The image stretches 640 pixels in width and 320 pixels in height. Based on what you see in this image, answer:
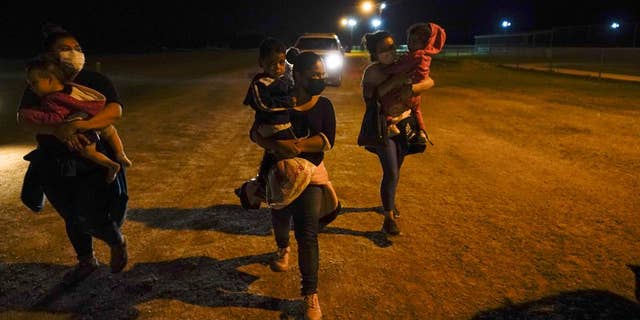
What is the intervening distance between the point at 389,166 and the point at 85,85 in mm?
2466

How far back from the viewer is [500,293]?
131 inches

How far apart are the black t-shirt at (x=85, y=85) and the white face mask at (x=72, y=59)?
0.08 m

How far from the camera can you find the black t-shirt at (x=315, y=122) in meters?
2.86

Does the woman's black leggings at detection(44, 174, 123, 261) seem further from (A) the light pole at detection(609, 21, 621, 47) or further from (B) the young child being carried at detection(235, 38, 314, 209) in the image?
(A) the light pole at detection(609, 21, 621, 47)

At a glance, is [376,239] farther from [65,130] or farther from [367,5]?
[367,5]

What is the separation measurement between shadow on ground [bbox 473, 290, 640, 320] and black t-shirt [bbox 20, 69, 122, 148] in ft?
9.53

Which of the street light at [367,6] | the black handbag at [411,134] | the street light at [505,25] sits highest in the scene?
the street light at [367,6]

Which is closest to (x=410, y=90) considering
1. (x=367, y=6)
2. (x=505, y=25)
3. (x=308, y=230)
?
(x=308, y=230)

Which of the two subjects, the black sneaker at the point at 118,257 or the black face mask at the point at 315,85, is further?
the black sneaker at the point at 118,257

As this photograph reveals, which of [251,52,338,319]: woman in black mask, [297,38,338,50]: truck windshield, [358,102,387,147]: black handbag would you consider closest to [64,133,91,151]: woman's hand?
[251,52,338,319]: woman in black mask

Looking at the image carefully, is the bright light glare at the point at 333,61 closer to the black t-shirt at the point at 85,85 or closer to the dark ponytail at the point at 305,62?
the black t-shirt at the point at 85,85

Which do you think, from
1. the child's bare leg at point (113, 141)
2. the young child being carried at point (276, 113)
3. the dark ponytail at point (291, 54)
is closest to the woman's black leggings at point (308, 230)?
the young child being carried at point (276, 113)

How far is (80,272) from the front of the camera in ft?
11.5

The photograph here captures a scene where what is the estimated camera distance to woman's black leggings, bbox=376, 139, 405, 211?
404 centimetres
